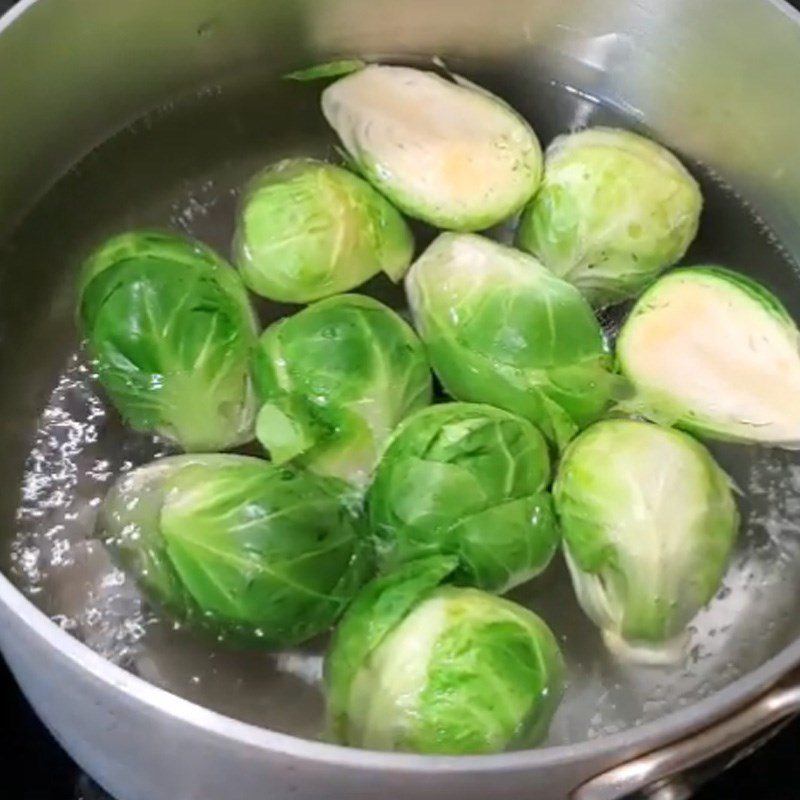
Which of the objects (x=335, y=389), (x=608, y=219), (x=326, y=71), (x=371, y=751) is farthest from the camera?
(x=326, y=71)

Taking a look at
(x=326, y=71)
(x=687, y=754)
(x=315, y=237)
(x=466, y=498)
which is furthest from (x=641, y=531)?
(x=326, y=71)

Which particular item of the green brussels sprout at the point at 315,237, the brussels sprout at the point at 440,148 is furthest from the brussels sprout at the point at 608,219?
the green brussels sprout at the point at 315,237

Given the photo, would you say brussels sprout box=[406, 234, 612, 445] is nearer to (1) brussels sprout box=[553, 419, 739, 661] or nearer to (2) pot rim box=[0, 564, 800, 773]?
(1) brussels sprout box=[553, 419, 739, 661]

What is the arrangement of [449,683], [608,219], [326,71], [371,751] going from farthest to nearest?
[326,71] < [608,219] < [449,683] < [371,751]

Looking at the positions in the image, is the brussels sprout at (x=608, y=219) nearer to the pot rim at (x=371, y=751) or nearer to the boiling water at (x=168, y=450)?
the boiling water at (x=168, y=450)

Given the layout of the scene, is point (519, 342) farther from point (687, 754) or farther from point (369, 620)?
point (687, 754)

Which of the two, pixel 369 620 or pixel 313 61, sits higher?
pixel 313 61

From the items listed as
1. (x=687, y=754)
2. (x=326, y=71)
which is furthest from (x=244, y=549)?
(x=326, y=71)

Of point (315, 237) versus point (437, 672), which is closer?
point (437, 672)

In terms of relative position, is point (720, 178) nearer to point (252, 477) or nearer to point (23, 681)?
point (252, 477)
